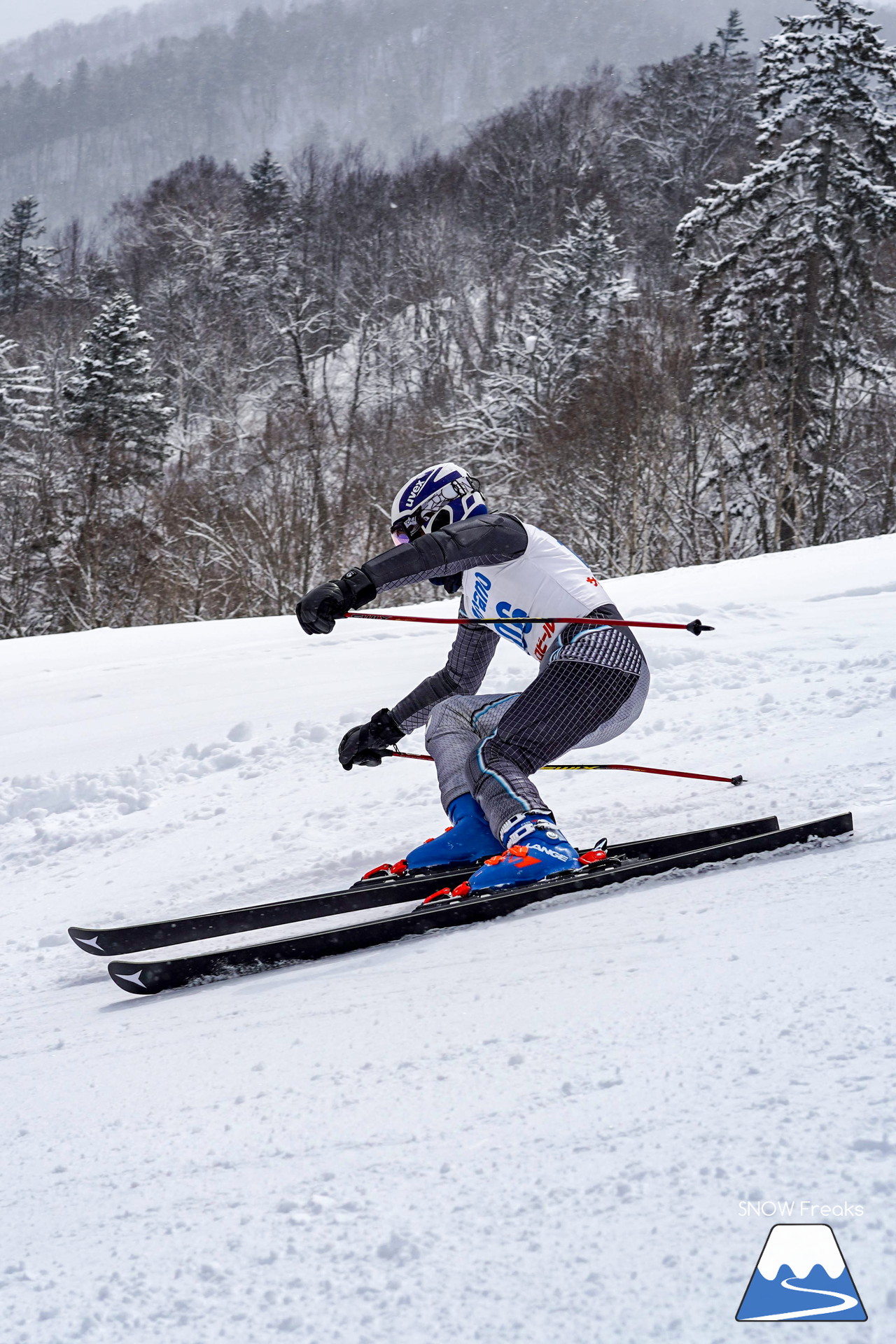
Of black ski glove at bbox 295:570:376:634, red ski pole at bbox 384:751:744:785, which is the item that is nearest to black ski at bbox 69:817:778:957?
red ski pole at bbox 384:751:744:785

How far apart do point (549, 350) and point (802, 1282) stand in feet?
92.2

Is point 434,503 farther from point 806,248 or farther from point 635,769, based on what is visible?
point 806,248

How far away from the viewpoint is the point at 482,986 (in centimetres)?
219

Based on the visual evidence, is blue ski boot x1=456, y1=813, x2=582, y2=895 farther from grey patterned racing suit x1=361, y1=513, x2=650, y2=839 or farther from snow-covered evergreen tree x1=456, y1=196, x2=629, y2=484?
snow-covered evergreen tree x1=456, y1=196, x2=629, y2=484

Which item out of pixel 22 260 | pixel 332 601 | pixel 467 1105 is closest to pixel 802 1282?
pixel 467 1105

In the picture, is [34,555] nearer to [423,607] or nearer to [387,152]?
[423,607]

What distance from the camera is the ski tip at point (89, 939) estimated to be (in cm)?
297

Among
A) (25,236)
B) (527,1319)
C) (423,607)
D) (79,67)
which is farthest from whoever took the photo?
(79,67)

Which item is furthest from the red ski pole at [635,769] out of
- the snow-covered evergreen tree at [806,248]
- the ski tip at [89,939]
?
the snow-covered evergreen tree at [806,248]

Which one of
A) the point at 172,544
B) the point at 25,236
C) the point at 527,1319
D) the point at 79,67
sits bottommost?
the point at 527,1319

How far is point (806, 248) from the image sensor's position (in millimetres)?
21703

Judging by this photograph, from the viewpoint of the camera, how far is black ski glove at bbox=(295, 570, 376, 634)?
2.88 metres

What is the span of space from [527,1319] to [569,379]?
27.1 meters

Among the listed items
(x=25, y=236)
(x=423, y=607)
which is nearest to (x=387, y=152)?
(x=25, y=236)
